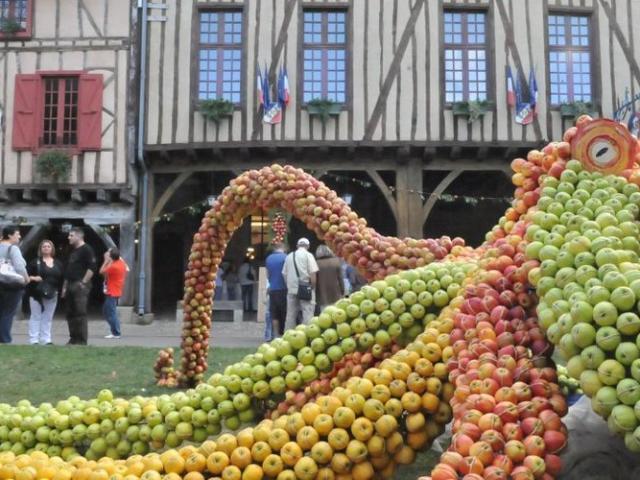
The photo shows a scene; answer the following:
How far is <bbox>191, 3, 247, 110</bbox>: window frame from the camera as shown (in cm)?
1395

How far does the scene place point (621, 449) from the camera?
7.22 feet

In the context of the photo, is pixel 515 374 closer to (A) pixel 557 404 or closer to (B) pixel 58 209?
(A) pixel 557 404

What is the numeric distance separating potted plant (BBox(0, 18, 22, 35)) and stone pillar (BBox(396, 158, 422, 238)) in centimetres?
829

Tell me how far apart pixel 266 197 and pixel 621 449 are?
2.24m

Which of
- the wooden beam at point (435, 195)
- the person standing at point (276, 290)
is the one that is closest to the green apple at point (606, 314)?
the person standing at point (276, 290)

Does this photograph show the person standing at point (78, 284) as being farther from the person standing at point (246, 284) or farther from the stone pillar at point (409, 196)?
the stone pillar at point (409, 196)

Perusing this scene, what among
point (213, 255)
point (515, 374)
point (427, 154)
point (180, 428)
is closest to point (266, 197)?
point (213, 255)

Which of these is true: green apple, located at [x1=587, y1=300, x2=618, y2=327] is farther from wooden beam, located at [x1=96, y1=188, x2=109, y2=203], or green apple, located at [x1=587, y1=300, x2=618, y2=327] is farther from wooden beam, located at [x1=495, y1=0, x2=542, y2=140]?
wooden beam, located at [x1=96, y1=188, x2=109, y2=203]

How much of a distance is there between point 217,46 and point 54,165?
4087 millimetres

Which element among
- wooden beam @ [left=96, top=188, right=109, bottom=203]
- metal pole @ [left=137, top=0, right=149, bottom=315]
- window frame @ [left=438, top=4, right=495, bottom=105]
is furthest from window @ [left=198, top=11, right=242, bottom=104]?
window frame @ [left=438, top=4, right=495, bottom=105]

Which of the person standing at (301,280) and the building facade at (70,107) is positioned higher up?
the building facade at (70,107)

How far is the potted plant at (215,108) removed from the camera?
44.7 ft

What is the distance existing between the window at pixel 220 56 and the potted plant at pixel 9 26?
373cm

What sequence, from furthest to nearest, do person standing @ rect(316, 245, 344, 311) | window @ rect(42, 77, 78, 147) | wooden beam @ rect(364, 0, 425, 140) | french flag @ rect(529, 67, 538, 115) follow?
window @ rect(42, 77, 78, 147) < wooden beam @ rect(364, 0, 425, 140) < french flag @ rect(529, 67, 538, 115) < person standing @ rect(316, 245, 344, 311)
